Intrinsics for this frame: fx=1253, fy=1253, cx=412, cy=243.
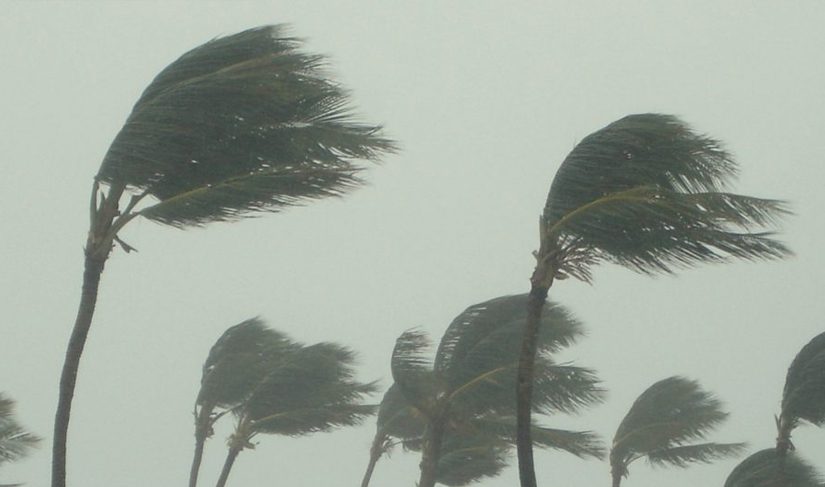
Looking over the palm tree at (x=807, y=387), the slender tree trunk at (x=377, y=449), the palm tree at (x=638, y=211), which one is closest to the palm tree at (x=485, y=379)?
the palm tree at (x=807, y=387)

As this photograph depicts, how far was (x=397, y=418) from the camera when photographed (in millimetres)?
33000

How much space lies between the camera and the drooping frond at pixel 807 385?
2067cm

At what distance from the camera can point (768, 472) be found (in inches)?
996

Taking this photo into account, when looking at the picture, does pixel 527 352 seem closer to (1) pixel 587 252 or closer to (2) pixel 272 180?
(1) pixel 587 252

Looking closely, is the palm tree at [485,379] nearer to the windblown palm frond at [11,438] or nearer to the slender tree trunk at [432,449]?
the slender tree trunk at [432,449]

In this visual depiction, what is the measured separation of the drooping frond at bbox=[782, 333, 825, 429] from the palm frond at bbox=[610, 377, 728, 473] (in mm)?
10876

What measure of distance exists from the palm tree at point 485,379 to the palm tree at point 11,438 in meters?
6.77

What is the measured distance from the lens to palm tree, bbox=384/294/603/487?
73.4ft

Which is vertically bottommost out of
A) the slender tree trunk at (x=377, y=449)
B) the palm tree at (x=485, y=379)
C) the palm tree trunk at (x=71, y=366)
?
the palm tree trunk at (x=71, y=366)

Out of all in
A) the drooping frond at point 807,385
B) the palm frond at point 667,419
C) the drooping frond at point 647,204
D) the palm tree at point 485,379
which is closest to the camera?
the drooping frond at point 647,204

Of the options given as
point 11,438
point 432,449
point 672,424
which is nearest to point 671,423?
point 672,424

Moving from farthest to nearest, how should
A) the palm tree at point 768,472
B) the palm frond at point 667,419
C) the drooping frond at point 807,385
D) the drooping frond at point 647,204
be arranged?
the palm frond at point 667,419, the palm tree at point 768,472, the drooping frond at point 807,385, the drooping frond at point 647,204

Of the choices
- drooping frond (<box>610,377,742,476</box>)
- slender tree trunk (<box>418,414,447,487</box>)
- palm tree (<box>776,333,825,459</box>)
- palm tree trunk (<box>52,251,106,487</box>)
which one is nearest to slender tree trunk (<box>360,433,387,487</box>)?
drooping frond (<box>610,377,742,476</box>)

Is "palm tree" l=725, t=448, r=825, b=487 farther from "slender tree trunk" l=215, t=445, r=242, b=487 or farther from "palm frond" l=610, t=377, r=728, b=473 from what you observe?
"slender tree trunk" l=215, t=445, r=242, b=487
